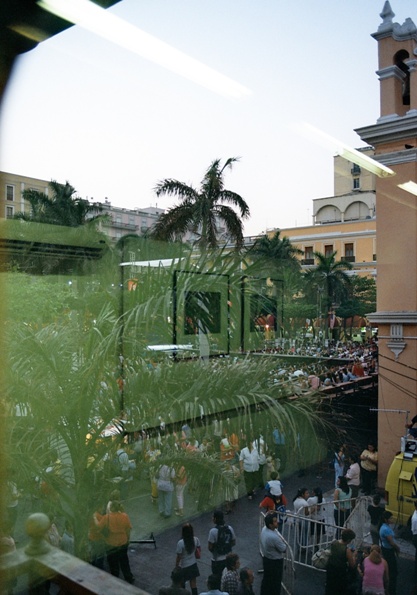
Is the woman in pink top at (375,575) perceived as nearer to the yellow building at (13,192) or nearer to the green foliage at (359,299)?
the green foliage at (359,299)

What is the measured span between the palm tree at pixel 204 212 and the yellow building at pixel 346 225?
0.20 metres

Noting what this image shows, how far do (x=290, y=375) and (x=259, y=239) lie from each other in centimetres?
57

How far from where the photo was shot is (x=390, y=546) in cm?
214

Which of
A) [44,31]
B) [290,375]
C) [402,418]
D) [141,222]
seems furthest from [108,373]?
[402,418]

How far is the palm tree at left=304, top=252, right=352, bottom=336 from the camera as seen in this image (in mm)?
2010

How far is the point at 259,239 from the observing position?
1.89 m

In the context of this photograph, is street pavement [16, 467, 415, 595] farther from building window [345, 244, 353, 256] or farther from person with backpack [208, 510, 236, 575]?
building window [345, 244, 353, 256]

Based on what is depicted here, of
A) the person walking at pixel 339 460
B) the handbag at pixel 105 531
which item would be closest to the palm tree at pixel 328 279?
the person walking at pixel 339 460

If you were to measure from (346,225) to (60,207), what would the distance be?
117 cm

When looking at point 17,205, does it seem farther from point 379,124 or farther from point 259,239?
point 379,124

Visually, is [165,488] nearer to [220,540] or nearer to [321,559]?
[220,540]

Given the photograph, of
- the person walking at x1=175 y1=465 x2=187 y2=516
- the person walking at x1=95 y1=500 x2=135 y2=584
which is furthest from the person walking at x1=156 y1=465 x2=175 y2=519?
the person walking at x1=95 y1=500 x2=135 y2=584

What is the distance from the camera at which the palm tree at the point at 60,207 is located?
5.18 ft

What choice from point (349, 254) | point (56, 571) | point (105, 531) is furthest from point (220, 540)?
point (349, 254)
